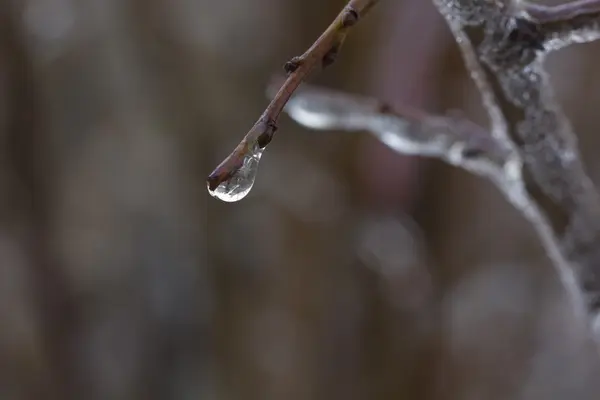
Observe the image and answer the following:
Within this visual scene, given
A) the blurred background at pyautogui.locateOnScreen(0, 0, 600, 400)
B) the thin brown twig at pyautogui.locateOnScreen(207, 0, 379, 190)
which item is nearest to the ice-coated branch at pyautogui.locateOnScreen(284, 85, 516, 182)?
the thin brown twig at pyautogui.locateOnScreen(207, 0, 379, 190)

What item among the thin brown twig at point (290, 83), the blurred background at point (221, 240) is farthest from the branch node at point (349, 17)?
the blurred background at point (221, 240)

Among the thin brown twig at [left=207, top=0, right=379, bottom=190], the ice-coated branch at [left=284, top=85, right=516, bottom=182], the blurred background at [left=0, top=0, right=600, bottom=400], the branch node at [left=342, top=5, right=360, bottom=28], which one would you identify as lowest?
the blurred background at [left=0, top=0, right=600, bottom=400]

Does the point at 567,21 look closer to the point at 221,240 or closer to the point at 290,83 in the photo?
the point at 290,83

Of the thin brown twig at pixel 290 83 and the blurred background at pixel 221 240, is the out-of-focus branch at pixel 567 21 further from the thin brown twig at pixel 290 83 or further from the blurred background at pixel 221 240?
the blurred background at pixel 221 240

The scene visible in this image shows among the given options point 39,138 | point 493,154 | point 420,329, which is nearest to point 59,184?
point 39,138

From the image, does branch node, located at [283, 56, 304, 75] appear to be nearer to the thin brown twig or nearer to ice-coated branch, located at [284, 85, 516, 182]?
the thin brown twig

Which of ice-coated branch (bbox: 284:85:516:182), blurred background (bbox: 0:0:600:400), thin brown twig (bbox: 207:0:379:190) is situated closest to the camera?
thin brown twig (bbox: 207:0:379:190)
